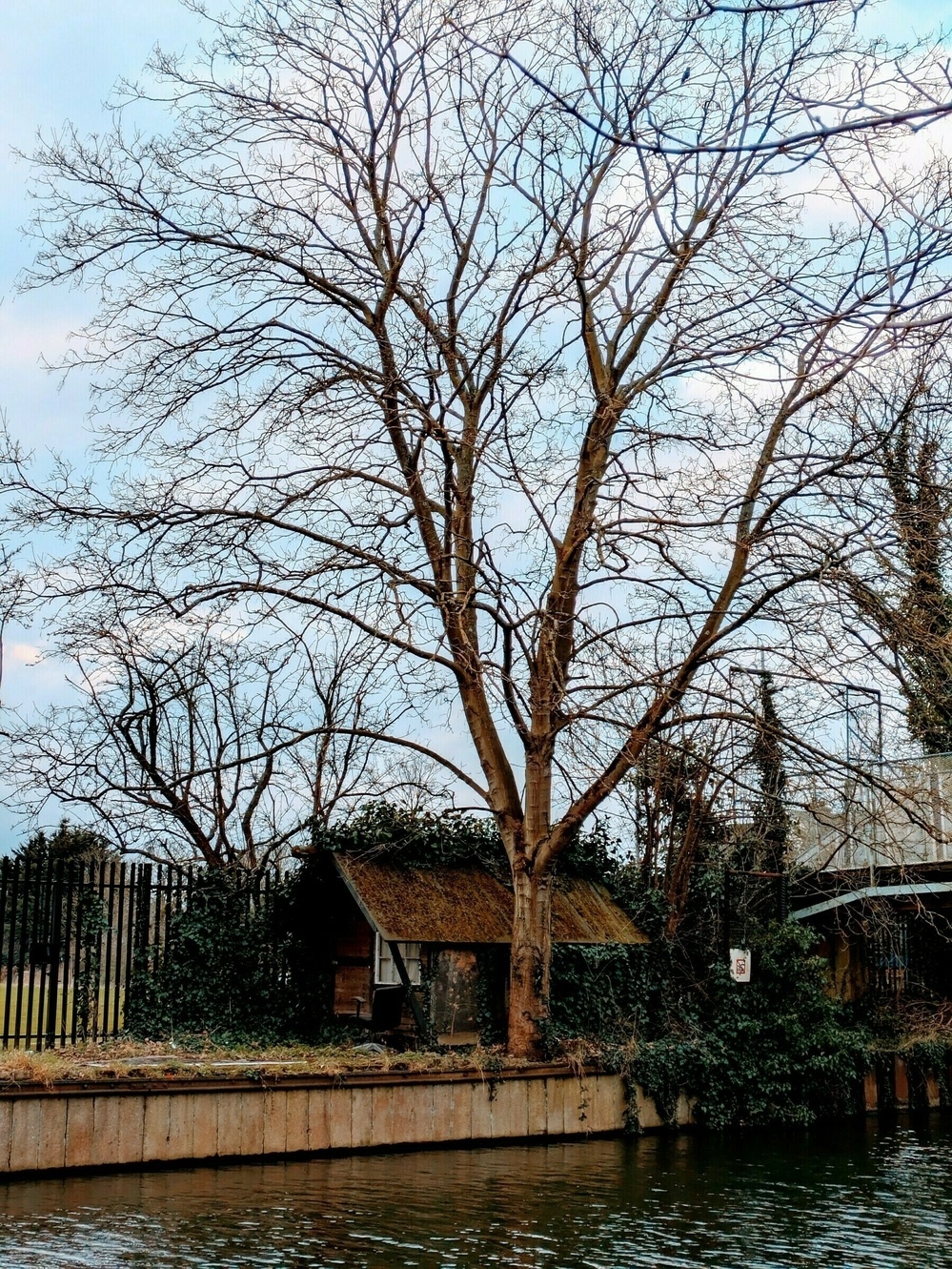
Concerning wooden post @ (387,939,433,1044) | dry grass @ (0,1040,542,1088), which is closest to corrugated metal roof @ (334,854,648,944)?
wooden post @ (387,939,433,1044)

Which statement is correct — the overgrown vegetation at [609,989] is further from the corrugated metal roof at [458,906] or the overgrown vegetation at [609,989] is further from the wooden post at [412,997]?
the wooden post at [412,997]

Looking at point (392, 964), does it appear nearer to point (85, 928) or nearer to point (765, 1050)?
point (85, 928)

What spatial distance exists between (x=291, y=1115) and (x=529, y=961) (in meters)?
5.09

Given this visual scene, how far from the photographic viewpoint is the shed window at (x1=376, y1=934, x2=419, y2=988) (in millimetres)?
20891

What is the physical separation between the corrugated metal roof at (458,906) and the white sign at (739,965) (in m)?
1.52

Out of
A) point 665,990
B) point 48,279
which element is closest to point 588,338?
point 48,279

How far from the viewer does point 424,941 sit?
20156mm

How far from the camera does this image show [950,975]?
1161 inches

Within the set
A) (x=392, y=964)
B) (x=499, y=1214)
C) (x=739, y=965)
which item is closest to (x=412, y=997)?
(x=392, y=964)

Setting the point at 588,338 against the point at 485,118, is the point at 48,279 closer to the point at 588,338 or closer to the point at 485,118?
the point at 485,118

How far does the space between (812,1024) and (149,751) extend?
13.4 metres

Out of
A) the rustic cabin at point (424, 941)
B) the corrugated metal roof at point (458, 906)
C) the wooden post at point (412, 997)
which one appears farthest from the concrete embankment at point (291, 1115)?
the corrugated metal roof at point (458, 906)

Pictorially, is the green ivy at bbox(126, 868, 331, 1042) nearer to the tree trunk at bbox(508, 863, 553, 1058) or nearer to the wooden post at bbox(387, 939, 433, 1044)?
the wooden post at bbox(387, 939, 433, 1044)

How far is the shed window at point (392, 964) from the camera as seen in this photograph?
2089cm
